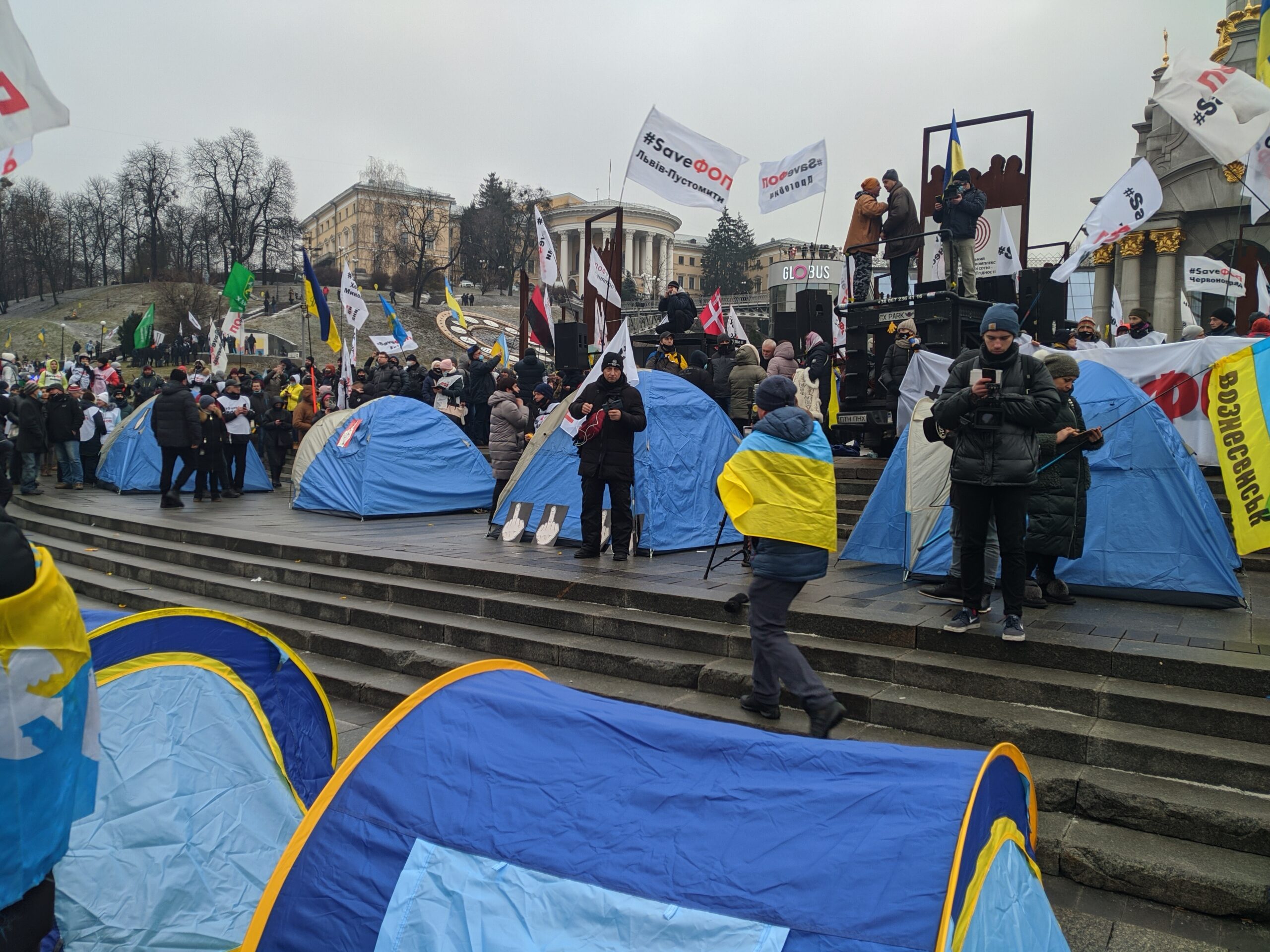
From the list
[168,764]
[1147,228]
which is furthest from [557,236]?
[168,764]

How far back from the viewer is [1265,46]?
7617 mm

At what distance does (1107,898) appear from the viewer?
3.60 meters

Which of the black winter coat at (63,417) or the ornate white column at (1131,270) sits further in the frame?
the ornate white column at (1131,270)

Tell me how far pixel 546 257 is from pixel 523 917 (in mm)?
12592

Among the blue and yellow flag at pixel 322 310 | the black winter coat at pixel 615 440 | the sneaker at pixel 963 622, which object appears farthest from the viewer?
the blue and yellow flag at pixel 322 310

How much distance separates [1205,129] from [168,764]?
8651 mm

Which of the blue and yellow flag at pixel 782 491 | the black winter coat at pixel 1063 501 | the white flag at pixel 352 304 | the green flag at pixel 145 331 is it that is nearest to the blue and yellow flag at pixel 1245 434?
the black winter coat at pixel 1063 501

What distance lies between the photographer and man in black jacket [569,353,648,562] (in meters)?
8.45

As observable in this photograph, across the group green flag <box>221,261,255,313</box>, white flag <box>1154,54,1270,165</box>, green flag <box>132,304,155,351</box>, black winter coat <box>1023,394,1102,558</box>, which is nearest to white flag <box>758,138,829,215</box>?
white flag <box>1154,54,1270,165</box>

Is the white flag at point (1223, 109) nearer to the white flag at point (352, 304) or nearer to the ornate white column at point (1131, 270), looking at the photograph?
the white flag at point (352, 304)

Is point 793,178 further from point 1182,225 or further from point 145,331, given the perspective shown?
point 145,331

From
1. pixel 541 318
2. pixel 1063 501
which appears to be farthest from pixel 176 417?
pixel 1063 501

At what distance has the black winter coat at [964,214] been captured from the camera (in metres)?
11.5

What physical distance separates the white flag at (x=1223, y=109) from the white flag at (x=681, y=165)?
4.74 meters
